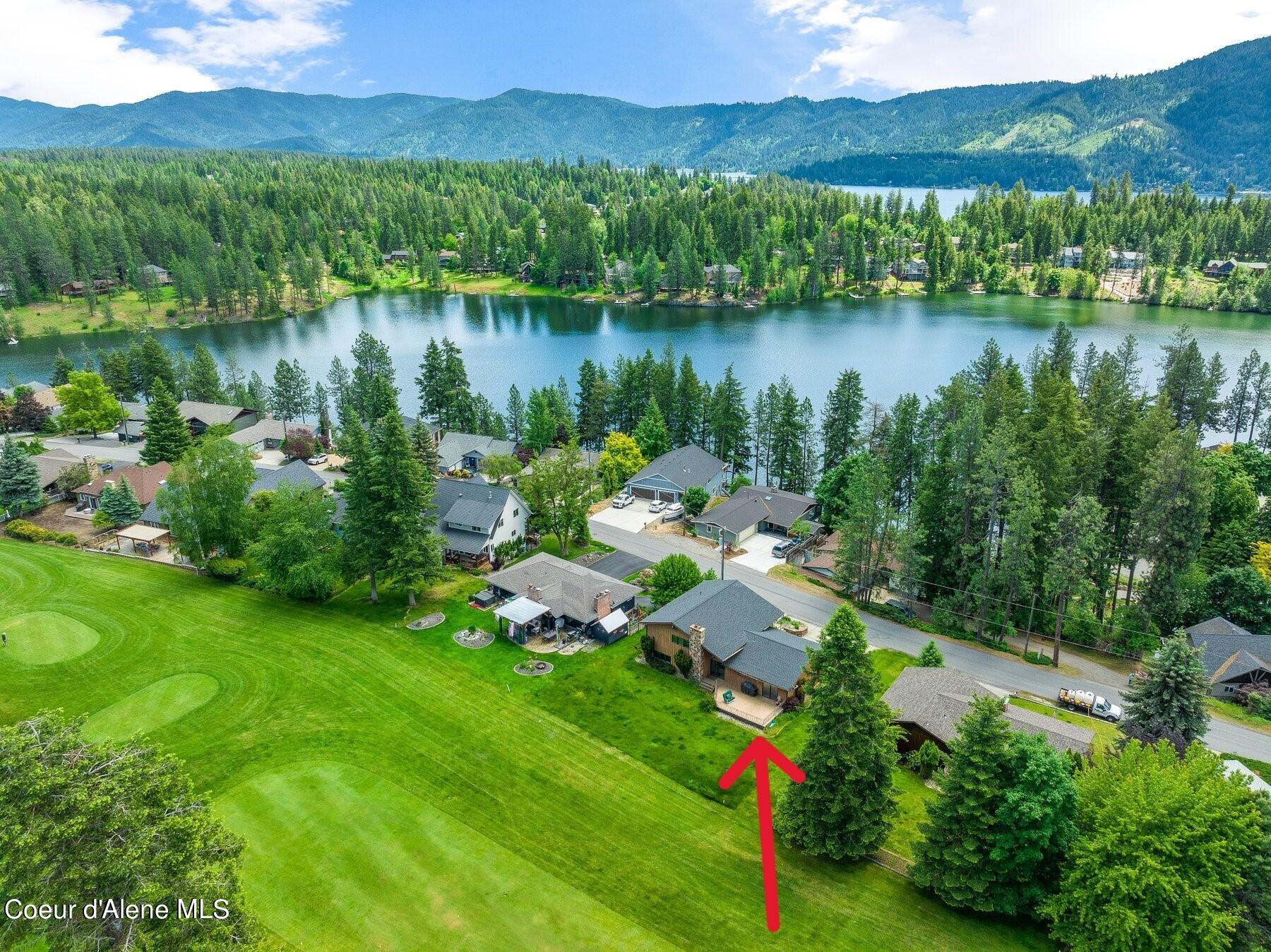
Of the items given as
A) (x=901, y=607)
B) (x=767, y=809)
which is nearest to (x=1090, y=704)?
(x=901, y=607)

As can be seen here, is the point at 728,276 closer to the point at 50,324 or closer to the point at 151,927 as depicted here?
the point at 50,324

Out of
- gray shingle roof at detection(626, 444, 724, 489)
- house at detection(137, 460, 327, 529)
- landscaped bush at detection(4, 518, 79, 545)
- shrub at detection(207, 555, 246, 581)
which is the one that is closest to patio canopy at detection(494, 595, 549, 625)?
shrub at detection(207, 555, 246, 581)

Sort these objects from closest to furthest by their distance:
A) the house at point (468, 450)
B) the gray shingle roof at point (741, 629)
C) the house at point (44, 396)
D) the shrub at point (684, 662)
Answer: the gray shingle roof at point (741, 629), the shrub at point (684, 662), the house at point (468, 450), the house at point (44, 396)

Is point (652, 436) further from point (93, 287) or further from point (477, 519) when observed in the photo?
point (93, 287)

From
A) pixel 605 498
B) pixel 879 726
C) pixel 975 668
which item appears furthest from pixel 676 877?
pixel 605 498

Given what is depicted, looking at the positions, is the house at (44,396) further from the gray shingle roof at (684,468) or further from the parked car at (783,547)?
the parked car at (783,547)

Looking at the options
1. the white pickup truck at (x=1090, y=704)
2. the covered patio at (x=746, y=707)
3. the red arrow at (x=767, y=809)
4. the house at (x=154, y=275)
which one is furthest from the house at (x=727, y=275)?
the red arrow at (x=767, y=809)

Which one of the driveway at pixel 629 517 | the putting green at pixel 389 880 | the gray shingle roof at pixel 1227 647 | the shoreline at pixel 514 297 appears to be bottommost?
the driveway at pixel 629 517
